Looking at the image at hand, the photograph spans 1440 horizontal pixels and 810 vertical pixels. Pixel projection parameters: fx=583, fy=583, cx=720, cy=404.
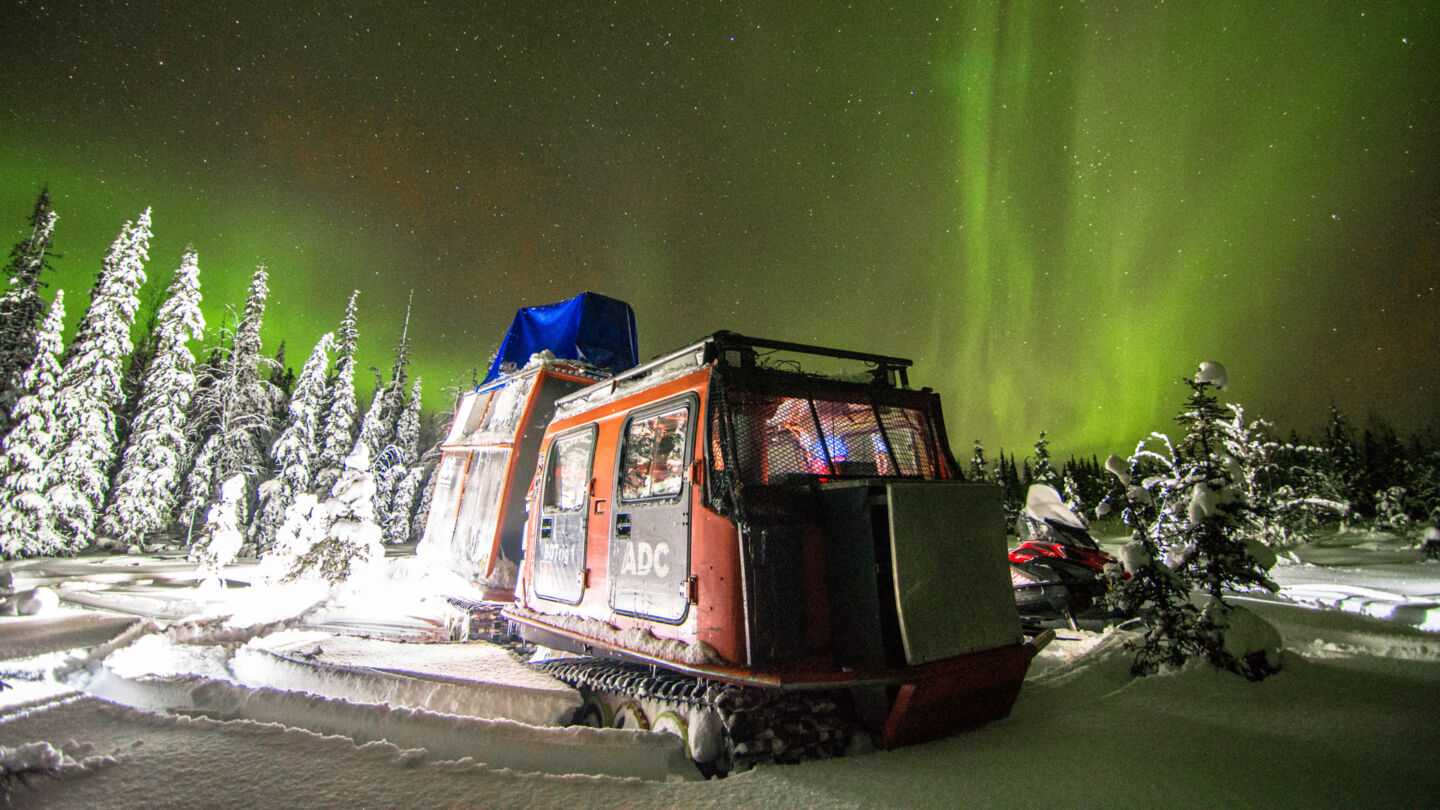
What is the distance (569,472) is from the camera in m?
5.91

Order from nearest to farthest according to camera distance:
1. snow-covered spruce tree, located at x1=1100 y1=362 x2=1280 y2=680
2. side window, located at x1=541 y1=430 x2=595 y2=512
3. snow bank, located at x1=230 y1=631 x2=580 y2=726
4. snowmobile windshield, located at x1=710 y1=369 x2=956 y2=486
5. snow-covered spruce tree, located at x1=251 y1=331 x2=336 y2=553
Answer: snowmobile windshield, located at x1=710 y1=369 x2=956 y2=486, snow bank, located at x1=230 y1=631 x2=580 y2=726, snow-covered spruce tree, located at x1=1100 y1=362 x2=1280 y2=680, side window, located at x1=541 y1=430 x2=595 y2=512, snow-covered spruce tree, located at x1=251 y1=331 x2=336 y2=553

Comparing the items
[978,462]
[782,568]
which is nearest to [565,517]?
[782,568]

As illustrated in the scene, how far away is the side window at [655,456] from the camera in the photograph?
428 cm

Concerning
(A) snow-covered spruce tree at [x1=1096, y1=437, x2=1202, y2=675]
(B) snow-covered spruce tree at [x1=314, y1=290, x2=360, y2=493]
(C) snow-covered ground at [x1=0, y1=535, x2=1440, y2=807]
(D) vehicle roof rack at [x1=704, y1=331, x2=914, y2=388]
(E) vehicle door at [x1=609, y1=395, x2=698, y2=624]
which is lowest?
(C) snow-covered ground at [x1=0, y1=535, x2=1440, y2=807]

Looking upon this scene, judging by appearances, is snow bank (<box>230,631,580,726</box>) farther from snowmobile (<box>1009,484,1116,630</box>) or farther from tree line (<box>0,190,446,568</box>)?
tree line (<box>0,190,446,568</box>)

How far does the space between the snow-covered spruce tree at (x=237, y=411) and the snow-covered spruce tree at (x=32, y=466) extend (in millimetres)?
→ 4601

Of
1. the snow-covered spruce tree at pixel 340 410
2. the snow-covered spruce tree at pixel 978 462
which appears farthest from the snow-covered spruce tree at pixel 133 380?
the snow-covered spruce tree at pixel 978 462

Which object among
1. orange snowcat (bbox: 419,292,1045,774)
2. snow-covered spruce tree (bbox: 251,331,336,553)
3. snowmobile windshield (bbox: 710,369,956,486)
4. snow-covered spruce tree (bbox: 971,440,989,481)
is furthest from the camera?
snow-covered spruce tree (bbox: 971,440,989,481)

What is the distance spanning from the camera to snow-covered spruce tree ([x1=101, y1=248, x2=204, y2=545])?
25.1m

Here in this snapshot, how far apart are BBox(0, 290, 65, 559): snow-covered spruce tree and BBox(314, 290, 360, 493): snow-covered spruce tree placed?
10.0 m

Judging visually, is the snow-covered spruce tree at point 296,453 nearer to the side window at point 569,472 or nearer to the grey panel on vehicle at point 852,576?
the side window at point 569,472

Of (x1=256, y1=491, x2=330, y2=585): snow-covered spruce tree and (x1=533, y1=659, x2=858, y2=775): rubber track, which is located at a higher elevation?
(x1=256, y1=491, x2=330, y2=585): snow-covered spruce tree

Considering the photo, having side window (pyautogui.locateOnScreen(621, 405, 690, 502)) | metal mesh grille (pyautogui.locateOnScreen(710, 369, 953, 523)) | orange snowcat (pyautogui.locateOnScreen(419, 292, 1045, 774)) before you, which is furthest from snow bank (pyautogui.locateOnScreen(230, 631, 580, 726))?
metal mesh grille (pyautogui.locateOnScreen(710, 369, 953, 523))

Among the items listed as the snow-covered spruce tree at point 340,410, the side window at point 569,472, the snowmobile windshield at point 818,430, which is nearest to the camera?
the snowmobile windshield at point 818,430
